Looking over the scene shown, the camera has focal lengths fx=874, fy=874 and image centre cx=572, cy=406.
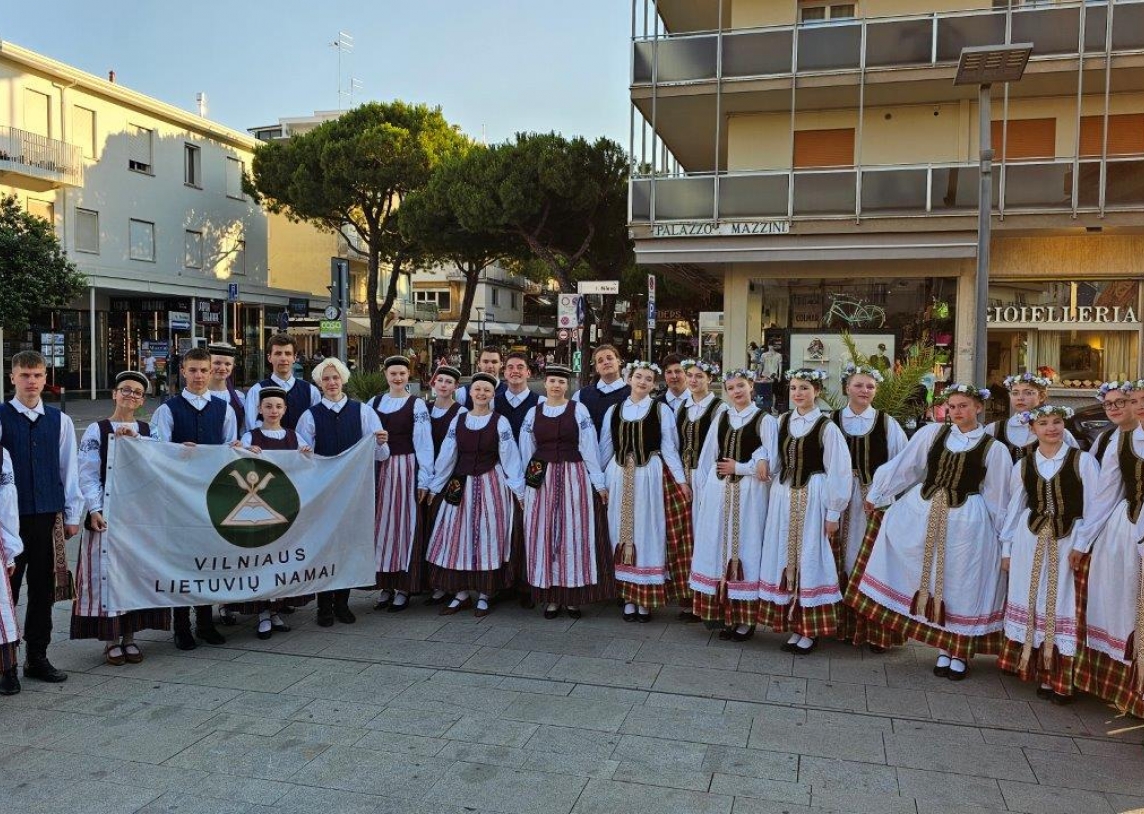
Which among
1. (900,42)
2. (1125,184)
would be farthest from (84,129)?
(1125,184)

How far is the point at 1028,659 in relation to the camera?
5.08 metres

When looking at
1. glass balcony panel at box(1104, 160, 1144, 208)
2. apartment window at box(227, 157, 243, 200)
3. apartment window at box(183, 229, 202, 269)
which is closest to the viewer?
glass balcony panel at box(1104, 160, 1144, 208)

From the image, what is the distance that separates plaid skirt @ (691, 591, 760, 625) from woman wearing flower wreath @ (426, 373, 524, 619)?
1492mm

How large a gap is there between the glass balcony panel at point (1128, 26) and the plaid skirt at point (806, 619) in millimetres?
15903

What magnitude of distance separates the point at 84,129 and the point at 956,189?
86.0ft

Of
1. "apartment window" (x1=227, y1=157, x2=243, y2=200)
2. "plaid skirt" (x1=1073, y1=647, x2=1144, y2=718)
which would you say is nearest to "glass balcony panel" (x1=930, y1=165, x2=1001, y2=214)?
"plaid skirt" (x1=1073, y1=647, x2=1144, y2=718)

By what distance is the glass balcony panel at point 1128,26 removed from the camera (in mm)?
16406

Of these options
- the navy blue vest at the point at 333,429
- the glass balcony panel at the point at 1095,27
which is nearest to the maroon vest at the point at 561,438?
the navy blue vest at the point at 333,429

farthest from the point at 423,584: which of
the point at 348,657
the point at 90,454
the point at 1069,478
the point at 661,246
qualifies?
the point at 661,246

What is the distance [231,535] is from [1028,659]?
5.10m

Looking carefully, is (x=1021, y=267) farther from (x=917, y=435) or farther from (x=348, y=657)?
(x=348, y=657)

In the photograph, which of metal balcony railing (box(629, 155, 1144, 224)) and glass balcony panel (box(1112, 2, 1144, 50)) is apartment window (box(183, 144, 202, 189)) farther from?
glass balcony panel (box(1112, 2, 1144, 50))

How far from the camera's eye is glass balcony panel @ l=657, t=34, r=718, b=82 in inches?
730

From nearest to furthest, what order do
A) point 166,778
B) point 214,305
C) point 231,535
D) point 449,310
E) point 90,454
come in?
point 166,778, point 90,454, point 231,535, point 214,305, point 449,310
